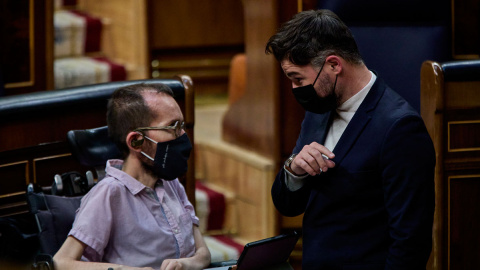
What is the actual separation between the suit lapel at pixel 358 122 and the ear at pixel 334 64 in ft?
0.30

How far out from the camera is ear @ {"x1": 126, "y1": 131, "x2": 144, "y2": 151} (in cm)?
200

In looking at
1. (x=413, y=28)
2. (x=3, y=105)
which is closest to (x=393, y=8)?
(x=413, y=28)

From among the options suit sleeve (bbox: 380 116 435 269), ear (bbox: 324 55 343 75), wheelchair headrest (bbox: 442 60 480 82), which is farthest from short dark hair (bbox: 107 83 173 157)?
wheelchair headrest (bbox: 442 60 480 82)

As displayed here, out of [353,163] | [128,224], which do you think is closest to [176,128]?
[128,224]

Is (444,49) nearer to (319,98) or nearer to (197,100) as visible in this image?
(319,98)

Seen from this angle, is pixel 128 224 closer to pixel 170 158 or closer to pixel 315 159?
pixel 170 158

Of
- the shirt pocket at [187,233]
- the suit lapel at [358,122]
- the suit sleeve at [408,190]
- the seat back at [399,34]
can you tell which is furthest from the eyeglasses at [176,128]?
the seat back at [399,34]

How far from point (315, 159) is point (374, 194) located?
16 centimetres

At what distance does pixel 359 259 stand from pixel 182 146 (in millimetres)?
555

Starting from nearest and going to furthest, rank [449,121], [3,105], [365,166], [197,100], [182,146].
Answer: [365,166] → [182,146] → [3,105] → [449,121] → [197,100]

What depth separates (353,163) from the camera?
5.82 feet

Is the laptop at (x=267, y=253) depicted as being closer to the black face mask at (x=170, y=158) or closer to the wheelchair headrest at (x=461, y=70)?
the black face mask at (x=170, y=158)

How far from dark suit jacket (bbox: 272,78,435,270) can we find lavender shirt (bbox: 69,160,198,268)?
0.33 metres

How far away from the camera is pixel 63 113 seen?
236cm
